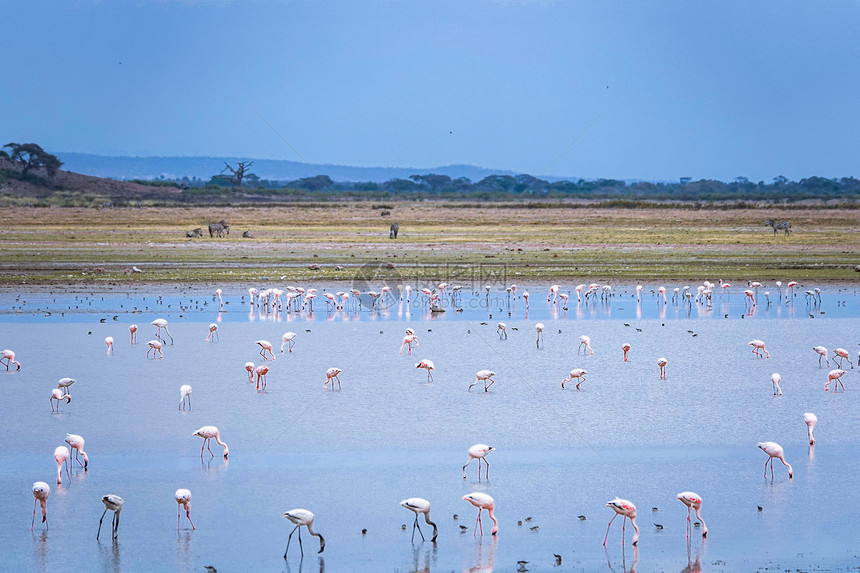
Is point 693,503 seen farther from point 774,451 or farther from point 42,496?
point 42,496

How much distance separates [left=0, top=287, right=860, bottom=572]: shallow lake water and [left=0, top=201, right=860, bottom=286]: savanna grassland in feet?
34.9

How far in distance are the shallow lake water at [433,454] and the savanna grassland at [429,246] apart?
10.6 meters

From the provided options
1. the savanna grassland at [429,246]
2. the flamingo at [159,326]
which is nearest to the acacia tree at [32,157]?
the savanna grassland at [429,246]

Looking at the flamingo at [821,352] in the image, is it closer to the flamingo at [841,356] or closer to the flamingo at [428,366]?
the flamingo at [841,356]

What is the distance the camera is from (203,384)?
1096 centimetres

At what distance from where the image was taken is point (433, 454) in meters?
8.12

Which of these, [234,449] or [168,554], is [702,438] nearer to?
[234,449]

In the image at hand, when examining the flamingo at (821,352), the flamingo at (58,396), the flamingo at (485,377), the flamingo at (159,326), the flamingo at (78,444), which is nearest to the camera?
the flamingo at (78,444)

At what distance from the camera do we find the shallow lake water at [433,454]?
604cm

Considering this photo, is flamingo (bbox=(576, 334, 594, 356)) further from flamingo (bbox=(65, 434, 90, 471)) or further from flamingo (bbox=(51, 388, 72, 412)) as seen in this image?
flamingo (bbox=(65, 434, 90, 471))

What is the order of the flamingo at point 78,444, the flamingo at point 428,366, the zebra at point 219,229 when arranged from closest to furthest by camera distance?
1. the flamingo at point 78,444
2. the flamingo at point 428,366
3. the zebra at point 219,229

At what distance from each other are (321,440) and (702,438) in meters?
3.62

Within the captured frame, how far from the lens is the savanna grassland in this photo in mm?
24812

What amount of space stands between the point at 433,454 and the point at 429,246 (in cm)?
2530
